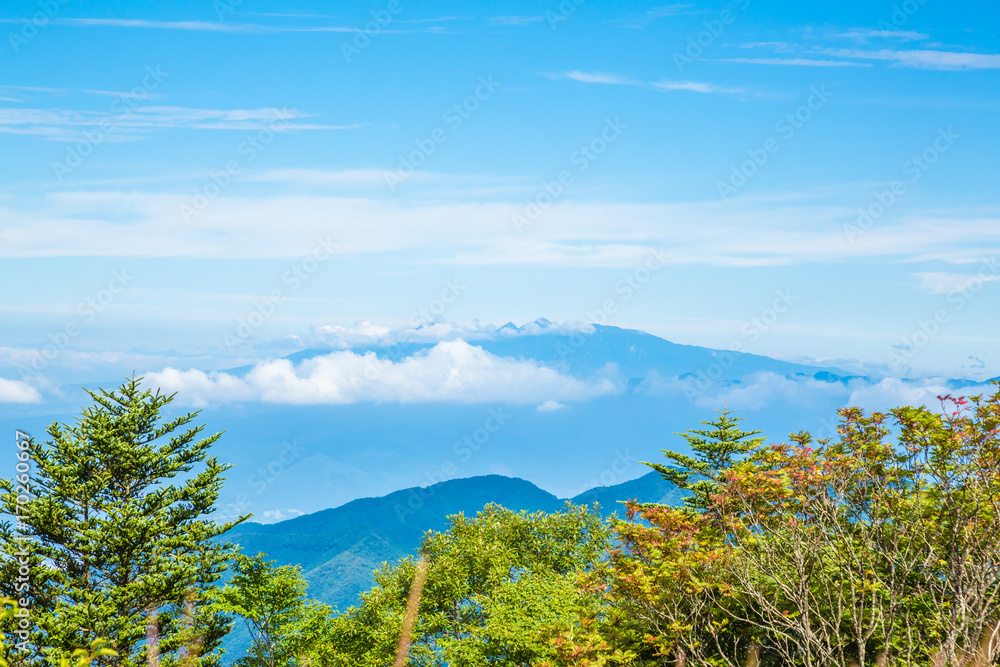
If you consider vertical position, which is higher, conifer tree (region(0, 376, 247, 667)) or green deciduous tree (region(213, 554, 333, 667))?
conifer tree (region(0, 376, 247, 667))

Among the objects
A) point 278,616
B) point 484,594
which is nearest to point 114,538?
point 278,616

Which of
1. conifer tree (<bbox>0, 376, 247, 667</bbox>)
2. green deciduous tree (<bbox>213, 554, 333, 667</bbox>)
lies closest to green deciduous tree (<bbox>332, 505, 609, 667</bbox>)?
green deciduous tree (<bbox>213, 554, 333, 667</bbox>)

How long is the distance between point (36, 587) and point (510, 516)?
81.8 ft

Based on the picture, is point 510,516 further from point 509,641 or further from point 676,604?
point 676,604

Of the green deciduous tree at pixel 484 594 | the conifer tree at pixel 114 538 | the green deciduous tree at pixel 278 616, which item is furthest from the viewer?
the green deciduous tree at pixel 278 616

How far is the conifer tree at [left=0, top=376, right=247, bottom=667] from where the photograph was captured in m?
21.8

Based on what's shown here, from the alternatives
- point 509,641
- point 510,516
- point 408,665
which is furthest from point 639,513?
point 510,516

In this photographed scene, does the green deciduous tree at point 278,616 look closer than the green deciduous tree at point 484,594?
No

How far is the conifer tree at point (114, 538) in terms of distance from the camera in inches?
856

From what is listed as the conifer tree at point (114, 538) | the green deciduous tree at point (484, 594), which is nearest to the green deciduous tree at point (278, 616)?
the green deciduous tree at point (484, 594)

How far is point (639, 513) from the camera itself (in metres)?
15.2

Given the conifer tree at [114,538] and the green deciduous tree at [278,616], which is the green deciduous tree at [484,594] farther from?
the conifer tree at [114,538]

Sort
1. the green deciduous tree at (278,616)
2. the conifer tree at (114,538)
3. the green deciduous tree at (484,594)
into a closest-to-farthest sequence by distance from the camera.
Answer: the conifer tree at (114,538)
the green deciduous tree at (484,594)
the green deciduous tree at (278,616)

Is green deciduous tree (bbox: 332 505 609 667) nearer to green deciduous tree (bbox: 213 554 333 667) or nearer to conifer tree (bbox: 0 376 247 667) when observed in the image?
green deciduous tree (bbox: 213 554 333 667)
